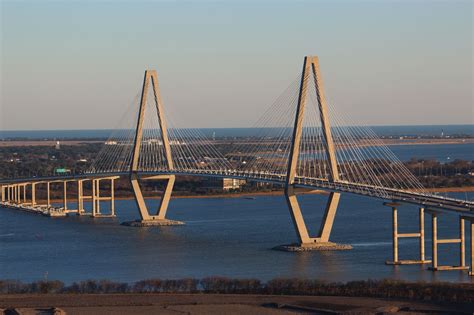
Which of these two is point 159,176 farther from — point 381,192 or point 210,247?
point 381,192

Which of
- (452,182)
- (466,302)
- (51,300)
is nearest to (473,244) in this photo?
(466,302)

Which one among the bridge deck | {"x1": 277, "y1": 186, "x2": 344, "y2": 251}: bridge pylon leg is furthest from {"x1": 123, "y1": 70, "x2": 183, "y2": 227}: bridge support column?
{"x1": 277, "y1": 186, "x2": 344, "y2": 251}: bridge pylon leg

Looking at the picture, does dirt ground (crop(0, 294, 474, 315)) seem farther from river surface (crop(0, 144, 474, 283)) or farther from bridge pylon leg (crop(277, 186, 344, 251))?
bridge pylon leg (crop(277, 186, 344, 251))

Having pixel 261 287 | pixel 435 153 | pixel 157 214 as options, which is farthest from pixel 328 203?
pixel 435 153

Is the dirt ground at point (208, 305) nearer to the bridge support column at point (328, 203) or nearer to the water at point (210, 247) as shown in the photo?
the water at point (210, 247)

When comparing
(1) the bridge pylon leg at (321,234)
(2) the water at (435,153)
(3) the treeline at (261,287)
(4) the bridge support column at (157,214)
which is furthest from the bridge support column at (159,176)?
(2) the water at (435,153)

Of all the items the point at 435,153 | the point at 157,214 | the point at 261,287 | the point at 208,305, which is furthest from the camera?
the point at 435,153
